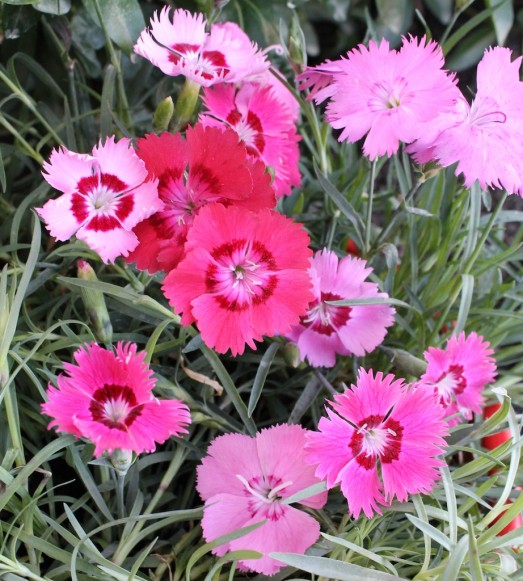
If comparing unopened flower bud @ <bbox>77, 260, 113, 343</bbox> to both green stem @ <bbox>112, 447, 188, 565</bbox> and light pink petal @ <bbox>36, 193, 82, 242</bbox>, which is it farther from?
green stem @ <bbox>112, 447, 188, 565</bbox>

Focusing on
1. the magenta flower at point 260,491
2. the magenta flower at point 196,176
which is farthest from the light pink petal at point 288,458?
the magenta flower at point 196,176

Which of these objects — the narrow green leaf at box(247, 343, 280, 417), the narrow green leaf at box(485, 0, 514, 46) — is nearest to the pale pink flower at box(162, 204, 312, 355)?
the narrow green leaf at box(247, 343, 280, 417)

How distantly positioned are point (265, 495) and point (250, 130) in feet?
1.48

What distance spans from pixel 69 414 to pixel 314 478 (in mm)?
289

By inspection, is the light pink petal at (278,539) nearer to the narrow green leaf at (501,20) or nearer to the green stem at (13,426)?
the green stem at (13,426)

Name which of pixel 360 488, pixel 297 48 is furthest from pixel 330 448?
pixel 297 48

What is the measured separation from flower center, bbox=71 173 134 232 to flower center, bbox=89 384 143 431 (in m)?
0.17

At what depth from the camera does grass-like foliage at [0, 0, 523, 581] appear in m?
0.71

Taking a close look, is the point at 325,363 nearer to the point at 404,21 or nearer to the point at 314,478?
the point at 314,478

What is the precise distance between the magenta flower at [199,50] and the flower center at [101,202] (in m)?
0.15

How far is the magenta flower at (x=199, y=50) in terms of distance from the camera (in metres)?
0.82

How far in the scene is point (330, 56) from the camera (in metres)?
1.66

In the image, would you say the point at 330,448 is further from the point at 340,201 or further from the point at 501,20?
the point at 501,20

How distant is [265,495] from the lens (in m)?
0.80
